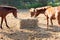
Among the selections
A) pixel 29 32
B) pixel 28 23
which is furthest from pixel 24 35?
pixel 28 23

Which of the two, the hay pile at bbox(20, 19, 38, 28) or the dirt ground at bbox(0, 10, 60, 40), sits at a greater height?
the hay pile at bbox(20, 19, 38, 28)

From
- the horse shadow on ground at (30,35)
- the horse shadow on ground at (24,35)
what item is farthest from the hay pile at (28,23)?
the horse shadow on ground at (24,35)

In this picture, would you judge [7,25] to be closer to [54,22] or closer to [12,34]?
[12,34]

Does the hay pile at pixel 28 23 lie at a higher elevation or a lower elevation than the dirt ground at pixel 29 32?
higher

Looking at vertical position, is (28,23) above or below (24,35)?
above

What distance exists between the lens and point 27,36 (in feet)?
23.5

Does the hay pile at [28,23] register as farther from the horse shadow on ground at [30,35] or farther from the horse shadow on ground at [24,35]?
the horse shadow on ground at [24,35]

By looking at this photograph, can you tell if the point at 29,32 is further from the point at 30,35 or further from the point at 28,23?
the point at 28,23

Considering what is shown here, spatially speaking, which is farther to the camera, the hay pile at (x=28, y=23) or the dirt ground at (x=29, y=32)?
the hay pile at (x=28, y=23)

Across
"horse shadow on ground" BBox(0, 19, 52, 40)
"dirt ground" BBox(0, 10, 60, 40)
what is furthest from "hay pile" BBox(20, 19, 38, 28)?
"horse shadow on ground" BBox(0, 19, 52, 40)

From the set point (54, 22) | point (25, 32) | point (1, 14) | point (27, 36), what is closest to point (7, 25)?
point (1, 14)

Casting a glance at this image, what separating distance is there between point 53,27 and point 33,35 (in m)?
1.58

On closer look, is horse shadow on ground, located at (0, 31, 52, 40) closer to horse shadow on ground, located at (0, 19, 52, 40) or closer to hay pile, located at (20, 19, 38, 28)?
horse shadow on ground, located at (0, 19, 52, 40)

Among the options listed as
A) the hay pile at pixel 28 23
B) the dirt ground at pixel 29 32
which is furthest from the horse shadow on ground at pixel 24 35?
the hay pile at pixel 28 23
